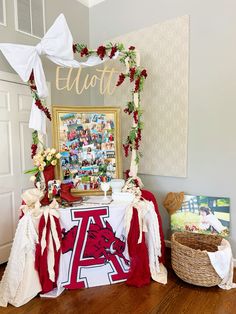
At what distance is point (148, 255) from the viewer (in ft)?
7.29

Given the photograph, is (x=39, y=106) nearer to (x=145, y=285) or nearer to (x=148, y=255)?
(x=148, y=255)

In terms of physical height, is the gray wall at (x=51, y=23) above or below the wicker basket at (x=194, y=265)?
above

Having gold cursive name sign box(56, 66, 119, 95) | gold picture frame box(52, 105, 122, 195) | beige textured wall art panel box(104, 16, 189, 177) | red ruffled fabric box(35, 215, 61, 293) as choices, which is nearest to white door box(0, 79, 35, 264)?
gold cursive name sign box(56, 66, 119, 95)

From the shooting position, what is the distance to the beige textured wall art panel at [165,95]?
8.80 feet

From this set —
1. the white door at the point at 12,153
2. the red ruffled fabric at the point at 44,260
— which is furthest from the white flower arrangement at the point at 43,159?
the white door at the point at 12,153

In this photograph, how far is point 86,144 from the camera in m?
2.40

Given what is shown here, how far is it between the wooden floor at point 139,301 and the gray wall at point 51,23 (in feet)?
7.13

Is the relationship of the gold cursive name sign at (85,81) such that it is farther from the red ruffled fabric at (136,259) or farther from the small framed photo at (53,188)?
the red ruffled fabric at (136,259)

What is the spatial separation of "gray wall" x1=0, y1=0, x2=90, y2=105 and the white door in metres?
0.27

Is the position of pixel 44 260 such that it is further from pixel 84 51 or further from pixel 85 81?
pixel 84 51

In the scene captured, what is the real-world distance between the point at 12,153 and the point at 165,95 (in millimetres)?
1828

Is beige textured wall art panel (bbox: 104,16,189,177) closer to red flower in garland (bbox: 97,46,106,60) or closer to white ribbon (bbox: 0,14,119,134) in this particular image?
red flower in garland (bbox: 97,46,106,60)

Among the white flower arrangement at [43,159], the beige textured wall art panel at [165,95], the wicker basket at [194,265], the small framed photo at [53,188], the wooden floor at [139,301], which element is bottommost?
Result: the wooden floor at [139,301]

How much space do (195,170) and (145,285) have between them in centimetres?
128
